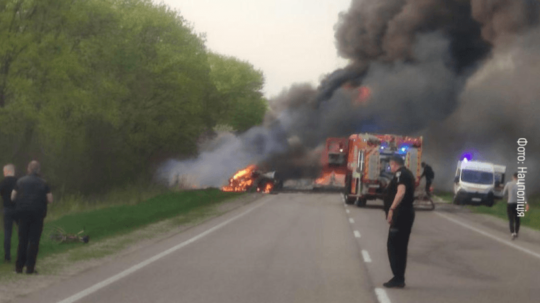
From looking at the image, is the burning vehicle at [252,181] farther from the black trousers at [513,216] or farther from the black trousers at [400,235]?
the black trousers at [400,235]

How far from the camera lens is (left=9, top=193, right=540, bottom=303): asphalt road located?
11.5 meters

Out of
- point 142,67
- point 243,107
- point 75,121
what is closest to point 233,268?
point 75,121

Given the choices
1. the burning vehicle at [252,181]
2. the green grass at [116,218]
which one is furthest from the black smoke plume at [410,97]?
the green grass at [116,218]

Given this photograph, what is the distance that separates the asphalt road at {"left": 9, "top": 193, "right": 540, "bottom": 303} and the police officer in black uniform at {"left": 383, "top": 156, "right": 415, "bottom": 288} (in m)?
0.43

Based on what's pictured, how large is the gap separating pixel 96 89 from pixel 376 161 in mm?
15358

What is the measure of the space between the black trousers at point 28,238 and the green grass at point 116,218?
20.9 inches

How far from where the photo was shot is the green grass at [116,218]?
18703mm

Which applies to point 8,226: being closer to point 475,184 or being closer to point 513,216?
point 513,216

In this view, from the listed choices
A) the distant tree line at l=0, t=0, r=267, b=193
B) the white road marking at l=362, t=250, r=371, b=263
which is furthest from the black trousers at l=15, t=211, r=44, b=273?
the distant tree line at l=0, t=0, r=267, b=193

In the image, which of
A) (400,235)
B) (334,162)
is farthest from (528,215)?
(400,235)

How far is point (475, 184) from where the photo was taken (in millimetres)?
46875

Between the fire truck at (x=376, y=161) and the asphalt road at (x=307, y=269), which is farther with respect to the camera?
the fire truck at (x=376, y=161)

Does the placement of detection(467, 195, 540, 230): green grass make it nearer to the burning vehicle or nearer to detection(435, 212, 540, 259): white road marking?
detection(435, 212, 540, 259): white road marking

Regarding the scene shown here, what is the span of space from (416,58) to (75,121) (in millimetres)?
24036
